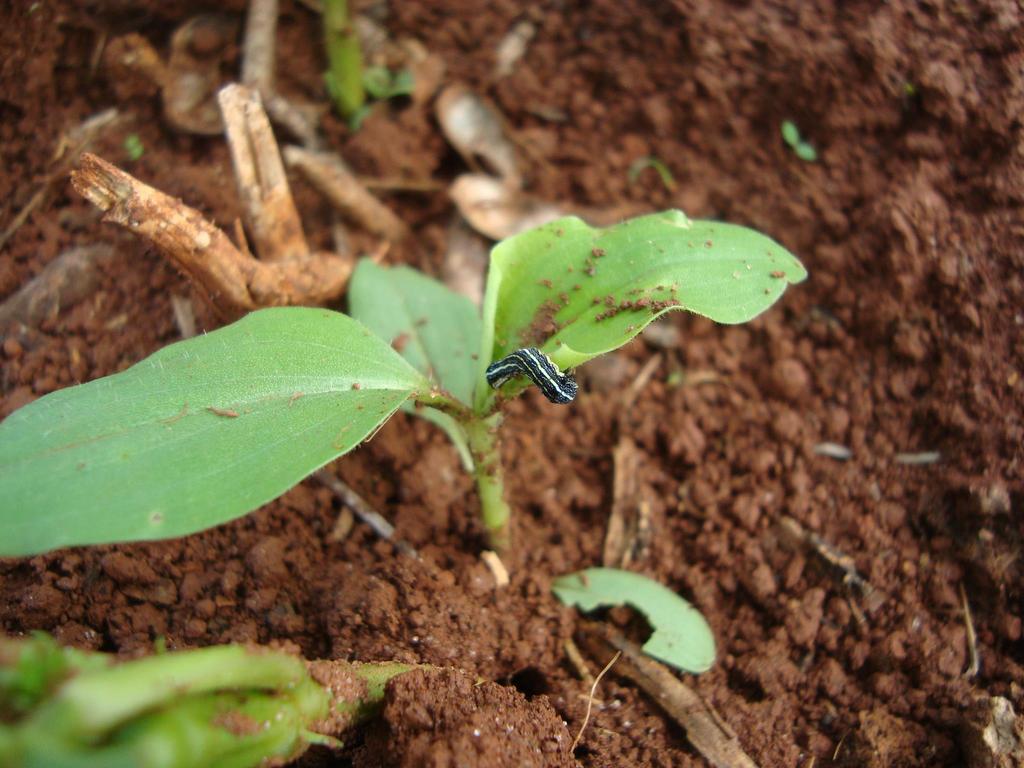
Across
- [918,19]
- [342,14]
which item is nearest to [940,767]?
[918,19]

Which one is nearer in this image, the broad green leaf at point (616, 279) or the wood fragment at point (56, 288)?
the broad green leaf at point (616, 279)

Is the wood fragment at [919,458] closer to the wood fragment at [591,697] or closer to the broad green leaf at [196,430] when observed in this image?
the wood fragment at [591,697]

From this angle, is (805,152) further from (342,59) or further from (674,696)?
(674,696)

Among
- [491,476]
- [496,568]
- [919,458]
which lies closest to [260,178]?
[491,476]

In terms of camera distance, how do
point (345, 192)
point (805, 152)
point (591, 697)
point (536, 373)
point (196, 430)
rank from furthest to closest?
1. point (805, 152)
2. point (345, 192)
3. point (591, 697)
4. point (536, 373)
5. point (196, 430)

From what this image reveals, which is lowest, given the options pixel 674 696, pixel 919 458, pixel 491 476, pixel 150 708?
pixel 674 696

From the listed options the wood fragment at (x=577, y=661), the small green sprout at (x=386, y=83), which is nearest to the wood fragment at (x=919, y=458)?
the wood fragment at (x=577, y=661)
